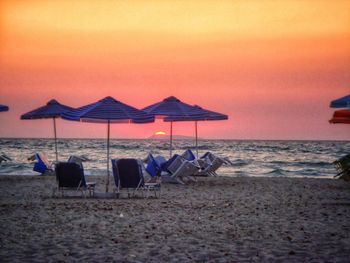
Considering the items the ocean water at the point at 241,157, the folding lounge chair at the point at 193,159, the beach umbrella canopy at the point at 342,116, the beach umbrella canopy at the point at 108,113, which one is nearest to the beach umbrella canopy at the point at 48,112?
the ocean water at the point at 241,157

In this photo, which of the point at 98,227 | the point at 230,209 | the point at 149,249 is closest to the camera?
the point at 149,249

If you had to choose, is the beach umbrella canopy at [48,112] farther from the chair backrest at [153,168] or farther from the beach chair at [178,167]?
the beach chair at [178,167]

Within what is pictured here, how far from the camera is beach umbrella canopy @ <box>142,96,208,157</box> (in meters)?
16.1

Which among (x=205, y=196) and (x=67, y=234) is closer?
(x=67, y=234)

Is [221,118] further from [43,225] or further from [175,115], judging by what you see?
[43,225]

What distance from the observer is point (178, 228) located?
7.83m

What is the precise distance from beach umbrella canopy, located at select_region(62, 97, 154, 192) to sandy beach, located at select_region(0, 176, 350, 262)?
1.54 metres

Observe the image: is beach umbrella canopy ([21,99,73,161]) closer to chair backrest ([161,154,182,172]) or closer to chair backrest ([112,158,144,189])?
chair backrest ([161,154,182,172])

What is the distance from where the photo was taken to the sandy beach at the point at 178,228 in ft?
19.8

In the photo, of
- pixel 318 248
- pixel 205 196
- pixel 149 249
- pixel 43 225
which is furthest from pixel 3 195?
pixel 318 248

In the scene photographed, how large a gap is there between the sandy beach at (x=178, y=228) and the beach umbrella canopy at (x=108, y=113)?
60.5 inches

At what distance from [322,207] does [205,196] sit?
282 cm

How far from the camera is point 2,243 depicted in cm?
658

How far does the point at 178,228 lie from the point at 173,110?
346 inches
